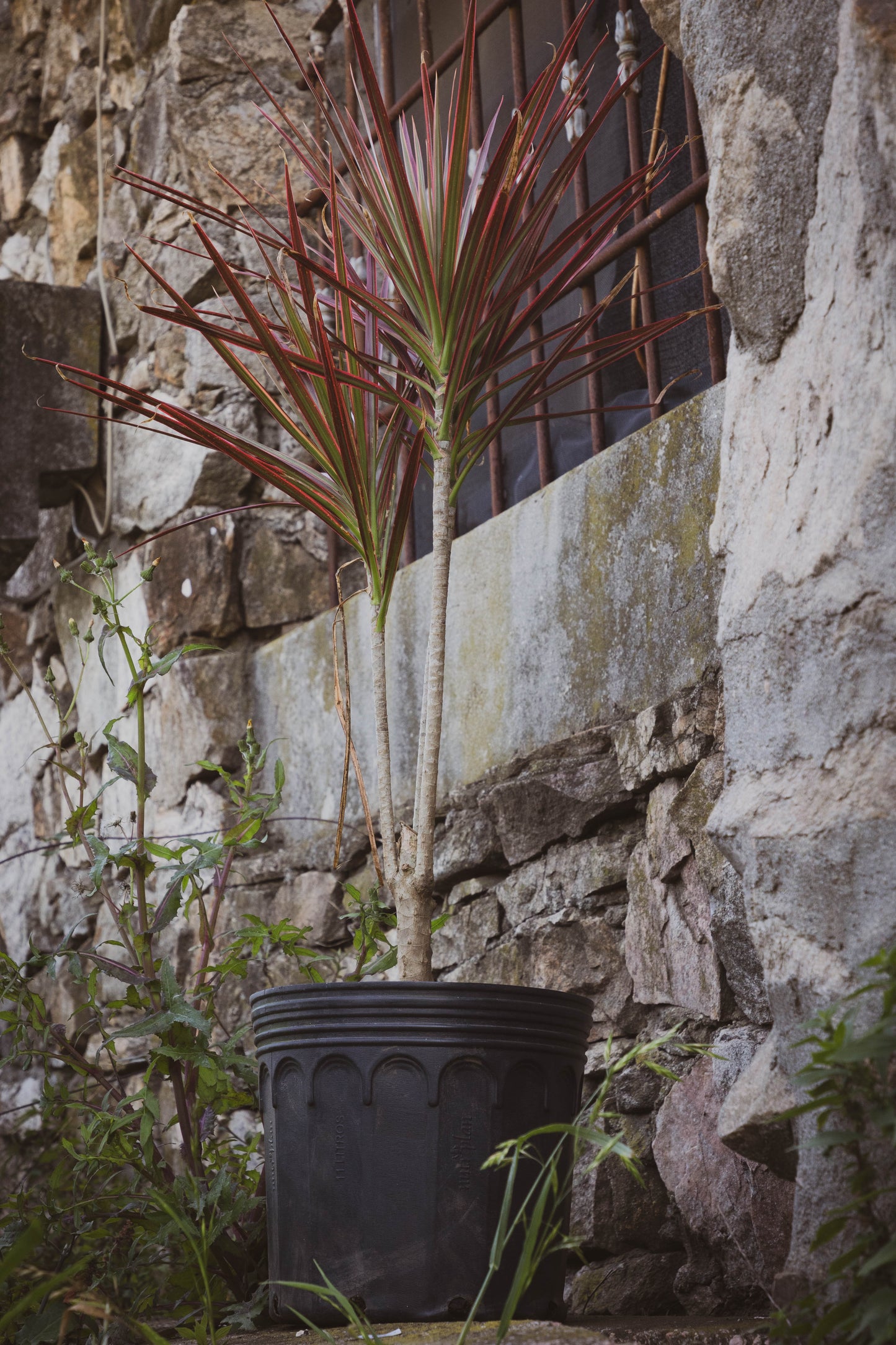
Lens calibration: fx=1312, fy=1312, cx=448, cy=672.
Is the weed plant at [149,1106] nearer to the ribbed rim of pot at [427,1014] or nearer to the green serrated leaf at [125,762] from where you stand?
the green serrated leaf at [125,762]

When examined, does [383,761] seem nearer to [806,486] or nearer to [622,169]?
[806,486]

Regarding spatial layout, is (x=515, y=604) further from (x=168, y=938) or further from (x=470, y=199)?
(x=168, y=938)

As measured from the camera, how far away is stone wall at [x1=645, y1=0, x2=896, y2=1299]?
1.00 meters

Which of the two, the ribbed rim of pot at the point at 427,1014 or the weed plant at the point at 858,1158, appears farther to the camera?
the ribbed rim of pot at the point at 427,1014

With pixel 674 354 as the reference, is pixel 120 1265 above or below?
below

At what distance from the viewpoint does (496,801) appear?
6.43ft

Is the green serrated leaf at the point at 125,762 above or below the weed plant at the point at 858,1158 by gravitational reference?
above

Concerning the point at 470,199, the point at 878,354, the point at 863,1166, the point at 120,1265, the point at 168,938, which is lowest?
the point at 120,1265

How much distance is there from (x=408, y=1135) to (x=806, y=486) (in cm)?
74

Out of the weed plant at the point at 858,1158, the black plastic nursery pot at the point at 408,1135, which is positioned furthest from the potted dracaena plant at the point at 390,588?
the weed plant at the point at 858,1158

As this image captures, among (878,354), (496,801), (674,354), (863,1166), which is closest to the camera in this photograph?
(863,1166)

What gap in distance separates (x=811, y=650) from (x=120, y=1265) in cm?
118

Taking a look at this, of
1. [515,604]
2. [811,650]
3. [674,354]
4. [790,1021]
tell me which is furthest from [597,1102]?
[674,354]

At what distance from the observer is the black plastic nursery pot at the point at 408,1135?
50.6 inches
